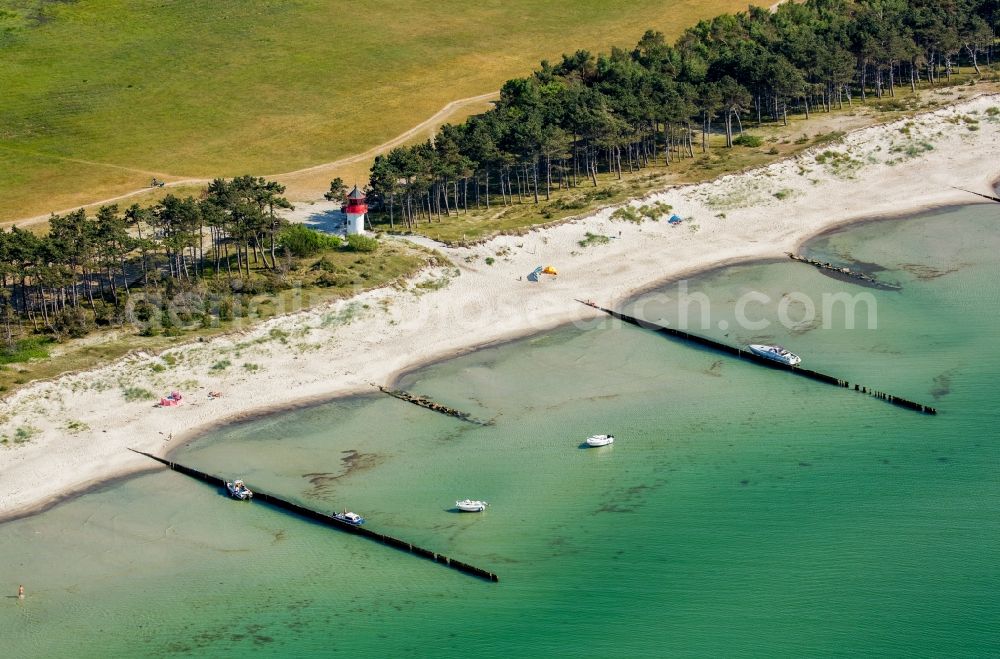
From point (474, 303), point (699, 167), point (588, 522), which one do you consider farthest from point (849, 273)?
point (588, 522)

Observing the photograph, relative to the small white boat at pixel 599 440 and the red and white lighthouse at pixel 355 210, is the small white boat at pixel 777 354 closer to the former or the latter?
the small white boat at pixel 599 440

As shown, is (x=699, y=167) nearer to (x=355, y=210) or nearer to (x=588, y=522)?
(x=355, y=210)

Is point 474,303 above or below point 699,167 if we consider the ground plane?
below

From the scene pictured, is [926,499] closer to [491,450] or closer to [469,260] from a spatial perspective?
[491,450]

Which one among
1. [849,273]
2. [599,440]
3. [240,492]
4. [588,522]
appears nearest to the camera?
[588,522]

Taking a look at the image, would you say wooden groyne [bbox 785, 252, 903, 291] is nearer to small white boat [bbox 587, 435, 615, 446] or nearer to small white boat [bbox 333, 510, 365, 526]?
small white boat [bbox 587, 435, 615, 446]

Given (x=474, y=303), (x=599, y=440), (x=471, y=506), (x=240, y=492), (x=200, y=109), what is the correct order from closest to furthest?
(x=471, y=506), (x=240, y=492), (x=599, y=440), (x=474, y=303), (x=200, y=109)

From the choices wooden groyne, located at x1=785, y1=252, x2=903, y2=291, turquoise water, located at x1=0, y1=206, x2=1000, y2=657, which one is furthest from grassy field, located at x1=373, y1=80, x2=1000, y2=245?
turquoise water, located at x1=0, y1=206, x2=1000, y2=657

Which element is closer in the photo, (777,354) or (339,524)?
(339,524)

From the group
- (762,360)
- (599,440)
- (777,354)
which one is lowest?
(599,440)
